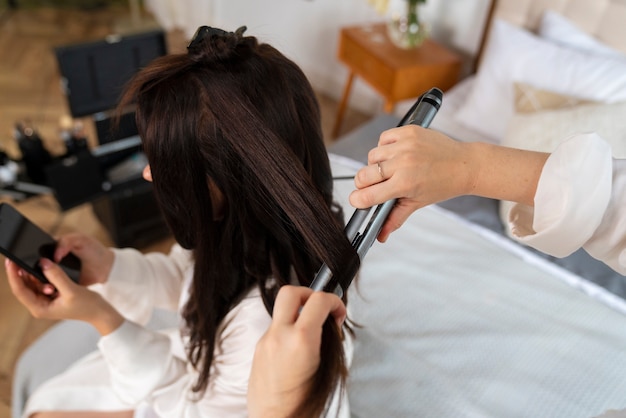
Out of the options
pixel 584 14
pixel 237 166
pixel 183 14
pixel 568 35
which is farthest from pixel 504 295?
pixel 183 14

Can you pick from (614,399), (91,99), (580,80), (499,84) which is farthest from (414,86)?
(614,399)

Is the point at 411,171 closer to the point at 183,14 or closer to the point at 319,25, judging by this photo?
the point at 319,25

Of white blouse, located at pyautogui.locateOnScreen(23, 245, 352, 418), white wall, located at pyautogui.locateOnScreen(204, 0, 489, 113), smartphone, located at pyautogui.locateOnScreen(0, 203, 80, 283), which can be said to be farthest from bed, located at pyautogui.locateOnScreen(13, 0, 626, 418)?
white wall, located at pyautogui.locateOnScreen(204, 0, 489, 113)

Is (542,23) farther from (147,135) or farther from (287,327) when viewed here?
(287,327)

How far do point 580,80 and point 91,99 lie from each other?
5.03 feet

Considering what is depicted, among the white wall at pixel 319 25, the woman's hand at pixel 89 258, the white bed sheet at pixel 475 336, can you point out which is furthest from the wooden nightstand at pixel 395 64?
the woman's hand at pixel 89 258

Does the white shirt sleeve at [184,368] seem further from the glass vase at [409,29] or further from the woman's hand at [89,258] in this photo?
the glass vase at [409,29]

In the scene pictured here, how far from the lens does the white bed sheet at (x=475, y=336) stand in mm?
847

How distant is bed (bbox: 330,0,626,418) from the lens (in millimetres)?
858

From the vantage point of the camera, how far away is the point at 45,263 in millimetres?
778

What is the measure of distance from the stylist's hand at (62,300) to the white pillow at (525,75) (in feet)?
3.88

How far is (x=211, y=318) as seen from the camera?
2.46 feet

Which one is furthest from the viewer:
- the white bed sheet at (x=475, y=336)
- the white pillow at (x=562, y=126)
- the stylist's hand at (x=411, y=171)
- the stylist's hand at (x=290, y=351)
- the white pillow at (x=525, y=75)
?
the white pillow at (x=525, y=75)

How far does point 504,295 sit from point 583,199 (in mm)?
577
